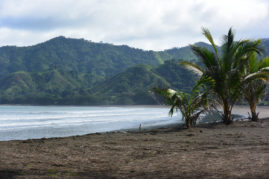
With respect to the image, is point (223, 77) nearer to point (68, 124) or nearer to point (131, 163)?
point (131, 163)

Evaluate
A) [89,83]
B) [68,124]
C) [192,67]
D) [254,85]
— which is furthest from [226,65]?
[89,83]

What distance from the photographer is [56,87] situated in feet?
438

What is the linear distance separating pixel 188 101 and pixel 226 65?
232cm

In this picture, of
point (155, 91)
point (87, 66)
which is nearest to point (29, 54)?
point (87, 66)

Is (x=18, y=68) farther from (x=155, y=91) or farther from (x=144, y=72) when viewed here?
(x=155, y=91)

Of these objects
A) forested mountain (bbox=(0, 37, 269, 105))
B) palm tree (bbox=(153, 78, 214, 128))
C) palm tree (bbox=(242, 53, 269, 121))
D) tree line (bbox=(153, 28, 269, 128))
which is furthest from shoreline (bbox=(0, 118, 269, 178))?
forested mountain (bbox=(0, 37, 269, 105))

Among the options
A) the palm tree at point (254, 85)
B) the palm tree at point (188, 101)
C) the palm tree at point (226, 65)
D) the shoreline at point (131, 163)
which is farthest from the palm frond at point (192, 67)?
the shoreline at point (131, 163)

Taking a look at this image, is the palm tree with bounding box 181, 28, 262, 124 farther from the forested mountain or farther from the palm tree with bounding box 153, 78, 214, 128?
the forested mountain

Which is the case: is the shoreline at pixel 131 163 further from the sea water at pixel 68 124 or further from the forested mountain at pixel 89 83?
the forested mountain at pixel 89 83

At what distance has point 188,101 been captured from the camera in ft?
37.5

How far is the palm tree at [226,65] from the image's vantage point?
12212 millimetres

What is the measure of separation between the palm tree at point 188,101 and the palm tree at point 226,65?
0.86 meters

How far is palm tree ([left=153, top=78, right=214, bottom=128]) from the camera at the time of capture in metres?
11.2

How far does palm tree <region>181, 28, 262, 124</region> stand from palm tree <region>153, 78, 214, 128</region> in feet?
2.83
